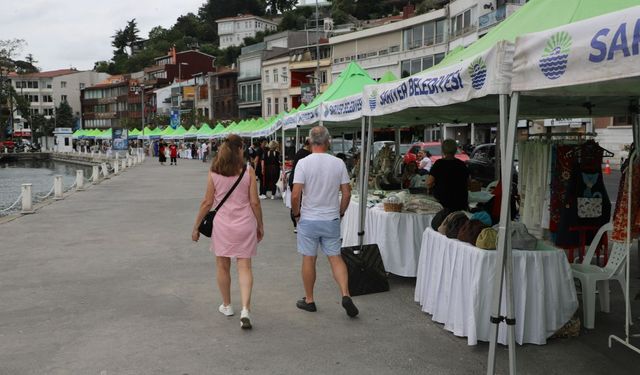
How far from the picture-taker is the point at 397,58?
188ft

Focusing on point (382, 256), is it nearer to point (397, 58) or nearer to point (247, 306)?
point (247, 306)

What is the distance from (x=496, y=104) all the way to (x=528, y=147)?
2.18ft

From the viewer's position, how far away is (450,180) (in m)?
7.27

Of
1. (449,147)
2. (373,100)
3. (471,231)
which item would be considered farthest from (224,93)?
(471,231)

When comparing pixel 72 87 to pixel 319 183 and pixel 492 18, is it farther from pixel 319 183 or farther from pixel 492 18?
pixel 319 183

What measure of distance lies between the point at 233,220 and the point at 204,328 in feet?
3.44

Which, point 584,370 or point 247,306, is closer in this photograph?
point 584,370

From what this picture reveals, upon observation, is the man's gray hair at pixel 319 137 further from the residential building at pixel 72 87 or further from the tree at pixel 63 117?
the residential building at pixel 72 87

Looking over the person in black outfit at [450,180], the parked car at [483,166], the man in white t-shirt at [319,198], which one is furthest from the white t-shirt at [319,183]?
the parked car at [483,166]

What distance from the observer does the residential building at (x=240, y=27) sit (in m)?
121

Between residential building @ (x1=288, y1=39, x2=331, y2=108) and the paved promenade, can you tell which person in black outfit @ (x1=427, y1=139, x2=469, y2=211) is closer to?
the paved promenade

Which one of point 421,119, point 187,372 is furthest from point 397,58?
point 187,372

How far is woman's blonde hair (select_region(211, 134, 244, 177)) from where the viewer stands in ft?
17.3

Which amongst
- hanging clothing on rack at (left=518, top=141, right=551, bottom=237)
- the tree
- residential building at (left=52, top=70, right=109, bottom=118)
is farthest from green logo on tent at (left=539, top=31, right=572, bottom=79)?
residential building at (left=52, top=70, right=109, bottom=118)
